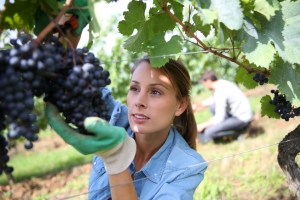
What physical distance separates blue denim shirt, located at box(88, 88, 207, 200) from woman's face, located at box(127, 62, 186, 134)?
150 millimetres

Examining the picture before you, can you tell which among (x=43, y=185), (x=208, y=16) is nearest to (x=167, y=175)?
(x=208, y=16)

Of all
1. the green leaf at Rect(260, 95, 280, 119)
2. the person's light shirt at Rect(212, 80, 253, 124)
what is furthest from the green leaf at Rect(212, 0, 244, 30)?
the person's light shirt at Rect(212, 80, 253, 124)

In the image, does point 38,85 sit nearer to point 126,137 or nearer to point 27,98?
point 27,98

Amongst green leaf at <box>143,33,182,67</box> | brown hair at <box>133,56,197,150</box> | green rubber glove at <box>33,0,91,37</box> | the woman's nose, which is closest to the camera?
green rubber glove at <box>33,0,91,37</box>

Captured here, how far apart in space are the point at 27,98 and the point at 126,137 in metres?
0.46

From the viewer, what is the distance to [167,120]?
75.0 inches

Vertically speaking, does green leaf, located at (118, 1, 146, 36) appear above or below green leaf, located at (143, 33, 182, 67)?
above

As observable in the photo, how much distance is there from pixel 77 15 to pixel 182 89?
91 cm

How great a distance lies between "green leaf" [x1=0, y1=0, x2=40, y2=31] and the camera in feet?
3.76

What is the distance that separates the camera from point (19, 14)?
3.89 ft

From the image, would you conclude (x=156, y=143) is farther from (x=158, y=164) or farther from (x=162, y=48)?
(x=162, y=48)

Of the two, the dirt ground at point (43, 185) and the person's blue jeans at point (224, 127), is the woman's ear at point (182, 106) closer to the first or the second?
the dirt ground at point (43, 185)

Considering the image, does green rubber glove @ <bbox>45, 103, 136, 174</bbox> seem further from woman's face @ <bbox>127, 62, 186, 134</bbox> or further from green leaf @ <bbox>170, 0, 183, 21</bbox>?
green leaf @ <bbox>170, 0, 183, 21</bbox>

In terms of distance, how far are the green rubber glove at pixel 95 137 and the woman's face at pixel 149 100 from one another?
45 centimetres
